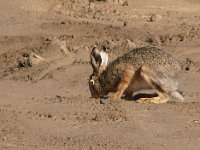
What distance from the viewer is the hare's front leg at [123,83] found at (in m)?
9.27

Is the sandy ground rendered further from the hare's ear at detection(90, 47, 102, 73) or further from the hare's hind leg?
the hare's ear at detection(90, 47, 102, 73)

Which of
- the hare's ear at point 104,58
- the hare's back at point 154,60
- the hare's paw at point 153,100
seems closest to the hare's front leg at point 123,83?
the hare's back at point 154,60

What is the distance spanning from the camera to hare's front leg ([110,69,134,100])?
365 inches

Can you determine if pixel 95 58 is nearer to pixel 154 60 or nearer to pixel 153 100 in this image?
pixel 154 60

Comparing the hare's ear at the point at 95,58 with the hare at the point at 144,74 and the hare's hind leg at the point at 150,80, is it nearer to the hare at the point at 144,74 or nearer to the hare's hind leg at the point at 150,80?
the hare at the point at 144,74

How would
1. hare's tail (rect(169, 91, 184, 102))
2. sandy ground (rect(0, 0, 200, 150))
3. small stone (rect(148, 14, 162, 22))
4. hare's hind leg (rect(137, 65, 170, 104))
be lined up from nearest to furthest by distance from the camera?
sandy ground (rect(0, 0, 200, 150)), hare's hind leg (rect(137, 65, 170, 104)), hare's tail (rect(169, 91, 184, 102)), small stone (rect(148, 14, 162, 22))

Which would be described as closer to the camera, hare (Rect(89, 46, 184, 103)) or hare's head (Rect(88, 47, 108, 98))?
hare (Rect(89, 46, 184, 103))

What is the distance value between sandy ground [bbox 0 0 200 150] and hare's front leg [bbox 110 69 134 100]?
315mm

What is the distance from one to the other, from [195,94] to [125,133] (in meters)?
2.85

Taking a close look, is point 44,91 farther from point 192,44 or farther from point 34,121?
point 192,44

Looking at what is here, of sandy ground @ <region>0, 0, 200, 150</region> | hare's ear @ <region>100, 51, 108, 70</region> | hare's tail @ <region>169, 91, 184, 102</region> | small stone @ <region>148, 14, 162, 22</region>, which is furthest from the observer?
small stone @ <region>148, 14, 162, 22</region>

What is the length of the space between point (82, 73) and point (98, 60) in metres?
3.02

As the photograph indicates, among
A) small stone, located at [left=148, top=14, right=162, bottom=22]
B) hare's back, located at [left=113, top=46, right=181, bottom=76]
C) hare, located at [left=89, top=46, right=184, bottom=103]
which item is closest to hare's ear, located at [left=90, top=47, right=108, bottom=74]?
hare, located at [left=89, top=46, right=184, bottom=103]

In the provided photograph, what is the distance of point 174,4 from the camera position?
19.2m
